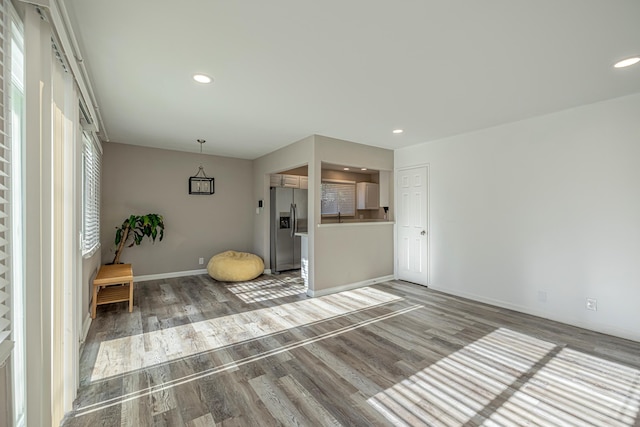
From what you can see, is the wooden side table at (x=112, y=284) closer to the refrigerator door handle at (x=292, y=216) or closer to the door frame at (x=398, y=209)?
the refrigerator door handle at (x=292, y=216)

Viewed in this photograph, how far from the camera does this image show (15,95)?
1.39 meters

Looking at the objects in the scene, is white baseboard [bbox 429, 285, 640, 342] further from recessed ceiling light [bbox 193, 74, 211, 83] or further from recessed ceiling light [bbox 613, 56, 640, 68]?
recessed ceiling light [bbox 193, 74, 211, 83]

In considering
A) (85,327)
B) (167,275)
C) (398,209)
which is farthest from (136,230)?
(398,209)

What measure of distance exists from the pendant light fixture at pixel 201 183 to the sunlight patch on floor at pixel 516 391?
16.3ft

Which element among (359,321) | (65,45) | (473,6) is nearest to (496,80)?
(473,6)

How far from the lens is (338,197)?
23.4ft

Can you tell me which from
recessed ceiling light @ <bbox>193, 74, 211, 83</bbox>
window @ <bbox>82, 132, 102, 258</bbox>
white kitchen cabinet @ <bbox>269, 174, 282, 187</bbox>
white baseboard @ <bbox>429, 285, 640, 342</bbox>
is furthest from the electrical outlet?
window @ <bbox>82, 132, 102, 258</bbox>

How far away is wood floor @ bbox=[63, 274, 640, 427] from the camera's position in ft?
6.04

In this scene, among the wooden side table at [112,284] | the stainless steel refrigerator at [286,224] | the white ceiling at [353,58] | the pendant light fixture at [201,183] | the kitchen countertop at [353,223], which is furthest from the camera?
the stainless steel refrigerator at [286,224]

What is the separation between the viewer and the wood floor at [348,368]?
1841 millimetres

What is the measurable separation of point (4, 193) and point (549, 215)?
4.68 meters

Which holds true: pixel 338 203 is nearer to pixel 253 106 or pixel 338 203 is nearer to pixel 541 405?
pixel 253 106

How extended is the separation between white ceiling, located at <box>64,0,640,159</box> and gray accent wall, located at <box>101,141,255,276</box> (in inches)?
68.5

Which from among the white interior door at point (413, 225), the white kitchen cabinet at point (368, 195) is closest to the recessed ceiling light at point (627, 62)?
the white interior door at point (413, 225)
